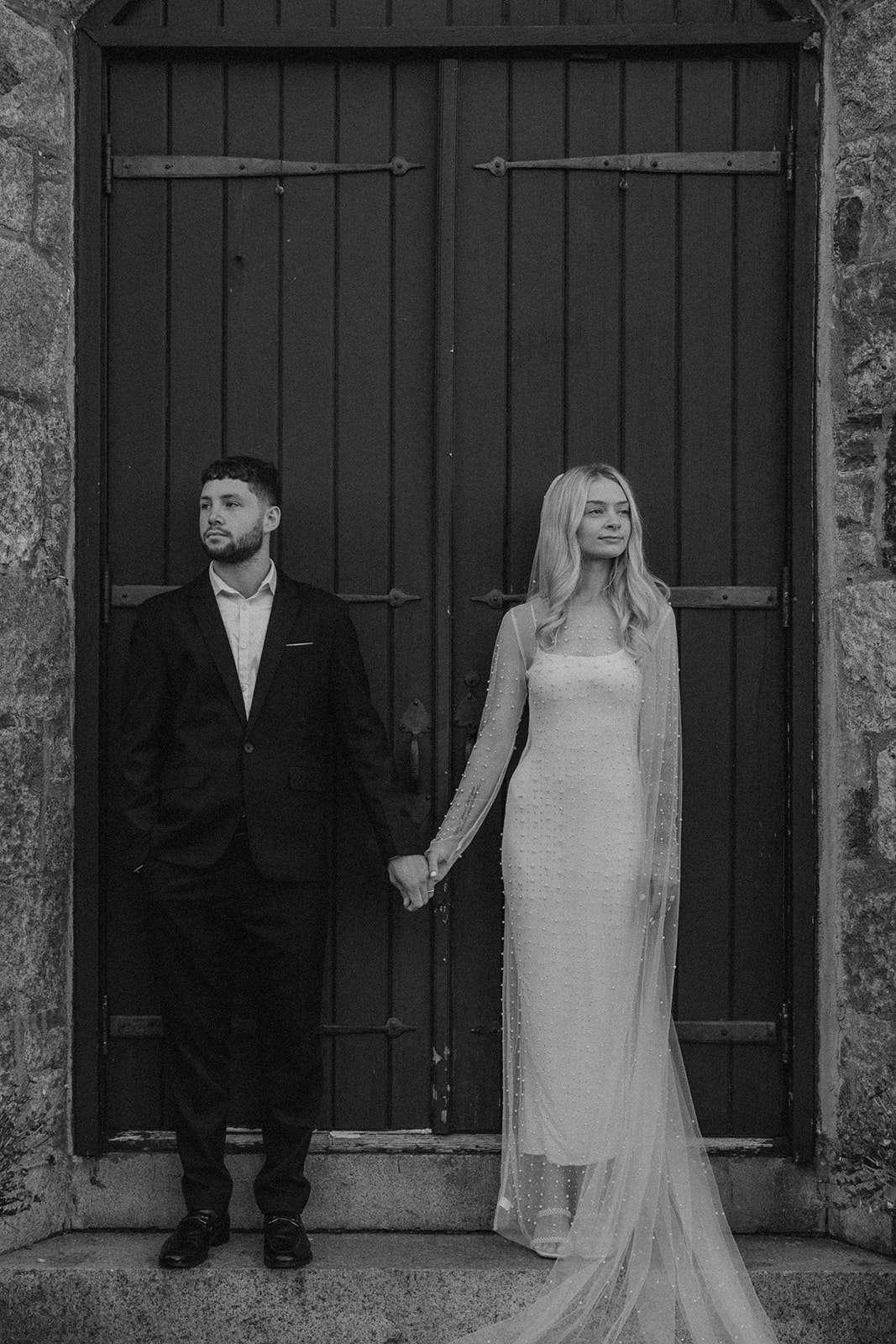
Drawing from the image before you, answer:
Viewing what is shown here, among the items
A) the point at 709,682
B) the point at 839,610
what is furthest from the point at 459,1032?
the point at 839,610

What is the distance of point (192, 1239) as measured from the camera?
126 inches

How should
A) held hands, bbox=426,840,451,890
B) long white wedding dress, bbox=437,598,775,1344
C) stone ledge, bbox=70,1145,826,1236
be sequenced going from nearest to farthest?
long white wedding dress, bbox=437,598,775,1344 < held hands, bbox=426,840,451,890 < stone ledge, bbox=70,1145,826,1236

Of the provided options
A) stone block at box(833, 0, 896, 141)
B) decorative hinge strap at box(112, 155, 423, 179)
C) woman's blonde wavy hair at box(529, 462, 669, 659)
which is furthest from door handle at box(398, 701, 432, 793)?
stone block at box(833, 0, 896, 141)

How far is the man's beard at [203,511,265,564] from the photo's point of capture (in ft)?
10.6

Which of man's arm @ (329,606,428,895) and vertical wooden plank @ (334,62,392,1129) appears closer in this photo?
man's arm @ (329,606,428,895)

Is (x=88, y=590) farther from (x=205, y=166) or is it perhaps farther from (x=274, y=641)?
(x=205, y=166)

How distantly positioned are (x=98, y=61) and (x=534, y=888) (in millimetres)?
2465

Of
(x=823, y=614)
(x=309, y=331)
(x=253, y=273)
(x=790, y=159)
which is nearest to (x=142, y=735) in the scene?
(x=309, y=331)

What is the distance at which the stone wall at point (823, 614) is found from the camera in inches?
130

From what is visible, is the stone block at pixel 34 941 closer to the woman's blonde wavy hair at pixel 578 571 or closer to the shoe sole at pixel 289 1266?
the shoe sole at pixel 289 1266

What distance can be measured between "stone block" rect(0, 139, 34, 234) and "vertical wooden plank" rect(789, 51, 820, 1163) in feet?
6.59

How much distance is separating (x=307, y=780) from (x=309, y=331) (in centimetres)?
123

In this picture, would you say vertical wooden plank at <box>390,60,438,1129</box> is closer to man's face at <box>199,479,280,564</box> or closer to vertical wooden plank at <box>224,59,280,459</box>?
vertical wooden plank at <box>224,59,280,459</box>

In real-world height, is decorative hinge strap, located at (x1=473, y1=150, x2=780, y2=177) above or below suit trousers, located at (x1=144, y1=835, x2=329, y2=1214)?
above
